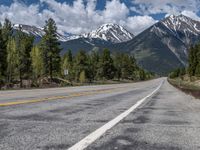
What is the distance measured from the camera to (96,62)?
12650 centimetres

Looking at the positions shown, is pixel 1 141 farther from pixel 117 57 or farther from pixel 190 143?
pixel 117 57

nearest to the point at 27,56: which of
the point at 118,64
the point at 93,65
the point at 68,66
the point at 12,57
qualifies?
the point at 12,57

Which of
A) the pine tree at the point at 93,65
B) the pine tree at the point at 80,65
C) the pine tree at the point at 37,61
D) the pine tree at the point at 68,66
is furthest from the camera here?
the pine tree at the point at 93,65

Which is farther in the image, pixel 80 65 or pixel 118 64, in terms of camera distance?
pixel 118 64

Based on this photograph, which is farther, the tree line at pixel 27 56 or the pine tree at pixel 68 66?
the pine tree at pixel 68 66

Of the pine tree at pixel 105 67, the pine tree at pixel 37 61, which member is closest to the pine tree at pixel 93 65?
the pine tree at pixel 105 67

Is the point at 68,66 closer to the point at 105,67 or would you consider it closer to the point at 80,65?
the point at 80,65

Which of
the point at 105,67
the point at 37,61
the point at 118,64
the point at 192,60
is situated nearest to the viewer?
→ the point at 37,61

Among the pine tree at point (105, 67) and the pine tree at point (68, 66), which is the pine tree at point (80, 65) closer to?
the pine tree at point (68, 66)

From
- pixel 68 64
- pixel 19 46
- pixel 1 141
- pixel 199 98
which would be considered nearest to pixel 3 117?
pixel 1 141

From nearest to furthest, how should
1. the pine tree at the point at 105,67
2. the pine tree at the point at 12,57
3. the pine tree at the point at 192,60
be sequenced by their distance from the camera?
1. the pine tree at the point at 12,57
2. the pine tree at the point at 192,60
3. the pine tree at the point at 105,67

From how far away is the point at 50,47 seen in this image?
80.6m

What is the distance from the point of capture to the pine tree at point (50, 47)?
79.4m

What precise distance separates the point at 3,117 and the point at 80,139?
2850 mm
